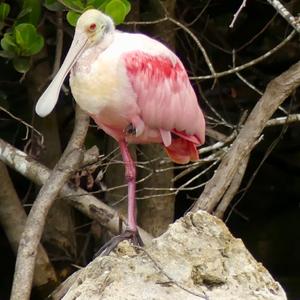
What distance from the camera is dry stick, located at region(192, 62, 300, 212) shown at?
4535 millimetres

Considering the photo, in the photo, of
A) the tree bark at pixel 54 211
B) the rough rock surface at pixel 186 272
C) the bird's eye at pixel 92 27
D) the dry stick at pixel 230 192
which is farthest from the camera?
the tree bark at pixel 54 211

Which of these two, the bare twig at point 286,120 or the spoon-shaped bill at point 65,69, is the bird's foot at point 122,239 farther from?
the bare twig at point 286,120

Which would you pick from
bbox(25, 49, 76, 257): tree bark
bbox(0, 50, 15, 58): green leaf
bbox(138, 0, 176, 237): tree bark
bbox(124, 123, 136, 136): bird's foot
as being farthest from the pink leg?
bbox(25, 49, 76, 257): tree bark

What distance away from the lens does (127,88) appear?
397 centimetres

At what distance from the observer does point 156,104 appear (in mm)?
4137

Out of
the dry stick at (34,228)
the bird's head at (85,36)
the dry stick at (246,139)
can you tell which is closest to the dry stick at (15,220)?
the dry stick at (34,228)

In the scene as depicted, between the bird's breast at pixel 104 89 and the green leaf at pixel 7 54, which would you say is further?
the green leaf at pixel 7 54

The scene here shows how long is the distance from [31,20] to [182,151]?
3.46ft

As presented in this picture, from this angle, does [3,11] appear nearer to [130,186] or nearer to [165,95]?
[165,95]

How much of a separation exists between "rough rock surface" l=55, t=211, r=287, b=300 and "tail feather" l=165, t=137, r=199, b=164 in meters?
1.01

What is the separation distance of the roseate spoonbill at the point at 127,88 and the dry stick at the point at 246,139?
31cm

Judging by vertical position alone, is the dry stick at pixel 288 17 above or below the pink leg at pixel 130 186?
above

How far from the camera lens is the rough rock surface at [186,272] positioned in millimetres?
3164

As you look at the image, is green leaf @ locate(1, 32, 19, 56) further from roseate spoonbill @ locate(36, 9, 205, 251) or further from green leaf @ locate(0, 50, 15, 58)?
roseate spoonbill @ locate(36, 9, 205, 251)
